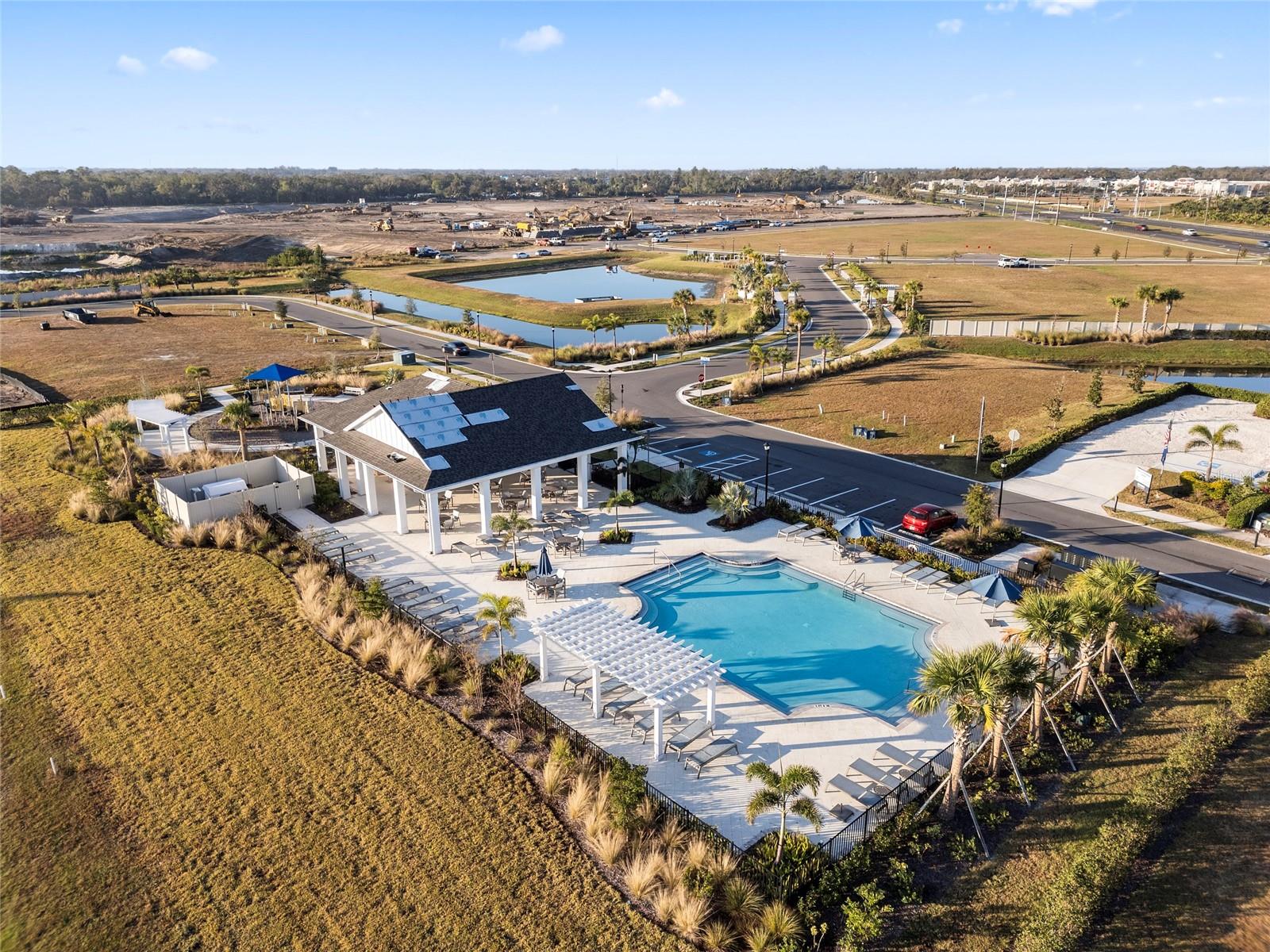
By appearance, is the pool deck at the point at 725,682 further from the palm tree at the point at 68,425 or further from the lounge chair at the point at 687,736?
the palm tree at the point at 68,425

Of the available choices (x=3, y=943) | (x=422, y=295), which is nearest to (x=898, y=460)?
(x=3, y=943)

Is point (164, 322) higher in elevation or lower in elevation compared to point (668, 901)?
higher

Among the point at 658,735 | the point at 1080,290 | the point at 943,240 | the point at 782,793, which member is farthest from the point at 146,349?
the point at 943,240

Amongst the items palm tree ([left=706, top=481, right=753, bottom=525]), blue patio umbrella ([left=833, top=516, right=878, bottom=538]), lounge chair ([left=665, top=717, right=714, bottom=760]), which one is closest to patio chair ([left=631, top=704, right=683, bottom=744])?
lounge chair ([left=665, top=717, right=714, bottom=760])

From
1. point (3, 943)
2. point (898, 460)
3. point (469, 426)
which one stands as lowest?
point (3, 943)

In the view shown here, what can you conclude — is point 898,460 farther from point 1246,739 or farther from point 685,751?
point 685,751

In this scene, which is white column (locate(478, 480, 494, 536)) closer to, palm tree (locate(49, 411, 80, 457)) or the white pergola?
the white pergola

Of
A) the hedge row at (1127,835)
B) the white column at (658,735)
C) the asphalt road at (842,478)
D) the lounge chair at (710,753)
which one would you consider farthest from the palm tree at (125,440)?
the hedge row at (1127,835)
